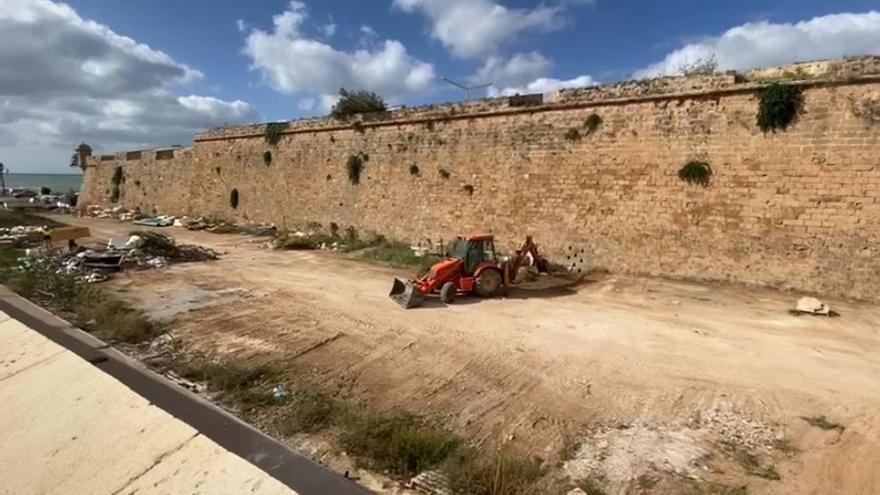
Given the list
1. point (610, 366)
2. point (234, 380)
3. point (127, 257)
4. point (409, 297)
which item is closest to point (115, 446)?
point (234, 380)

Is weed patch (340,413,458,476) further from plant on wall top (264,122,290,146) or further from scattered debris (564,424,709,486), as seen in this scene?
plant on wall top (264,122,290,146)

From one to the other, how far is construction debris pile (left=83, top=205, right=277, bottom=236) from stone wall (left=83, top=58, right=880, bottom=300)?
4.35 meters

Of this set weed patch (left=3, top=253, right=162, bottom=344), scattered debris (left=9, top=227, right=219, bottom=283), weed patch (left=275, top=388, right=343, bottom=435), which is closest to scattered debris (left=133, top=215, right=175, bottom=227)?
scattered debris (left=9, top=227, right=219, bottom=283)

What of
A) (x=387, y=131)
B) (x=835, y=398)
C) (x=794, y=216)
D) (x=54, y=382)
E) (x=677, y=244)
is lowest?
(x=54, y=382)

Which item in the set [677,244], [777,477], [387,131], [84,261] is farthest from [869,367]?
[84,261]

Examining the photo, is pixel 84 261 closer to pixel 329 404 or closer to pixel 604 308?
pixel 329 404

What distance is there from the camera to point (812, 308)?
7.64 m

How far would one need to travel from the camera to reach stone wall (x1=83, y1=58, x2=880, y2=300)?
8297 mm

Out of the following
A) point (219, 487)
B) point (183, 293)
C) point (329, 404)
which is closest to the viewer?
point (219, 487)

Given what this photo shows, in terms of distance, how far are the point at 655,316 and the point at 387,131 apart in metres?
10.7

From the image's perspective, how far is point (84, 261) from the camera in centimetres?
1137

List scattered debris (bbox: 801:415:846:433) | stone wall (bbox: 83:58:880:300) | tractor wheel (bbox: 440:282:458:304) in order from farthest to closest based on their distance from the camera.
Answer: tractor wheel (bbox: 440:282:458:304)
stone wall (bbox: 83:58:880:300)
scattered debris (bbox: 801:415:846:433)

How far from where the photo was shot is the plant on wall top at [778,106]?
8.75 meters

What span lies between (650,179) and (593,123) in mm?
1915
